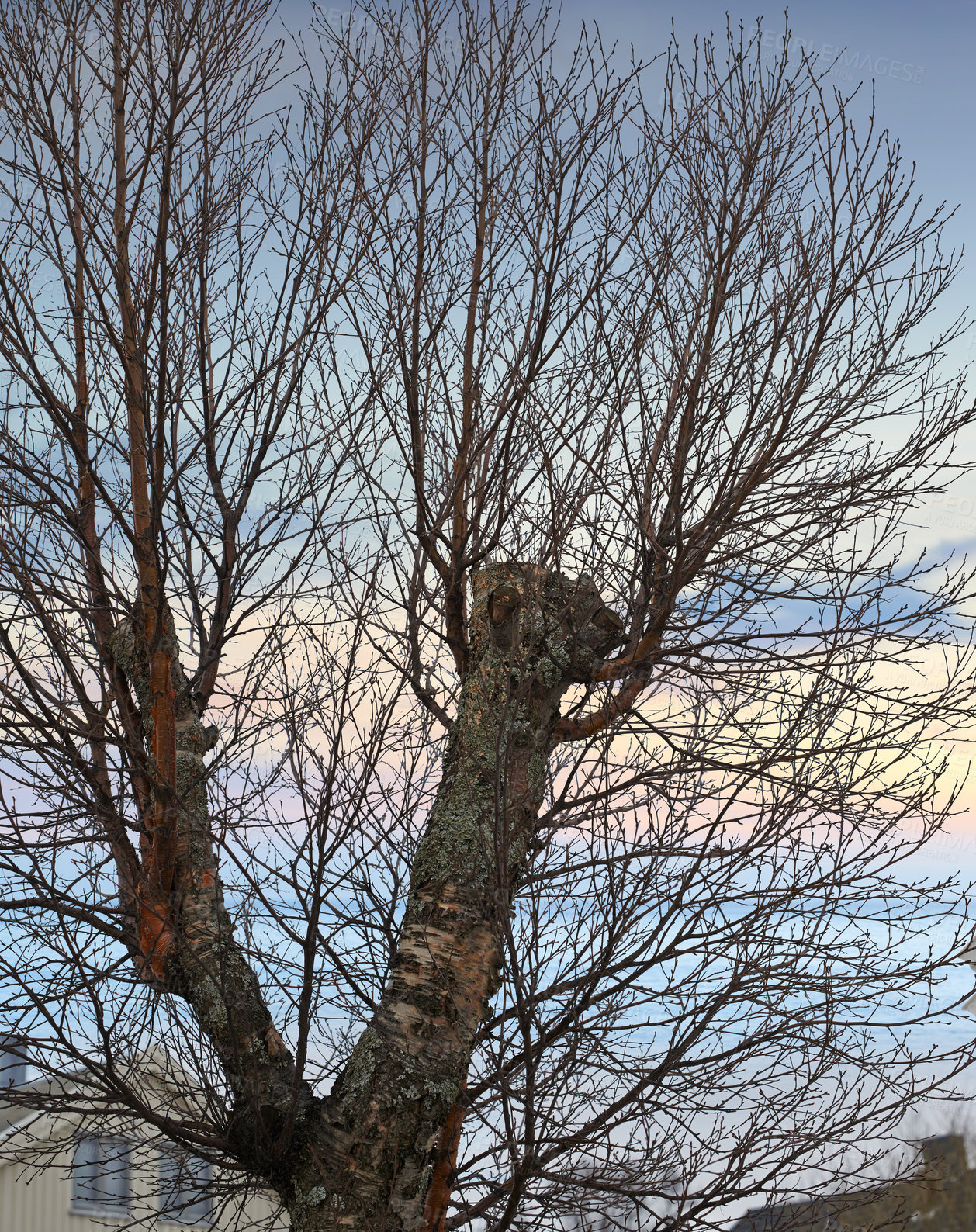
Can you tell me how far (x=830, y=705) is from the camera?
3787mm

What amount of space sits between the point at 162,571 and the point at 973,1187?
1169cm

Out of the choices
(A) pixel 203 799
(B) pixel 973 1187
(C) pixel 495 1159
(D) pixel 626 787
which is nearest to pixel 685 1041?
(D) pixel 626 787

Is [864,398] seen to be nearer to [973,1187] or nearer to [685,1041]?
[685,1041]

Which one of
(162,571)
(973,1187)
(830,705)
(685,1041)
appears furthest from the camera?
(973,1187)

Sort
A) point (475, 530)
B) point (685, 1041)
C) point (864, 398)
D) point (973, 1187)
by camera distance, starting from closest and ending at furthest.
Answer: point (685, 1041), point (475, 530), point (864, 398), point (973, 1187)

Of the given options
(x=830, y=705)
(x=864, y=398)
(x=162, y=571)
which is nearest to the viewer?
(x=830, y=705)

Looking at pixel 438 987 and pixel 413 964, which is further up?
pixel 413 964

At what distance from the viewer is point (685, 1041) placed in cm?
356

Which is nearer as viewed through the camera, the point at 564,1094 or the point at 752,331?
the point at 564,1094

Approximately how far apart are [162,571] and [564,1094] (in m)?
2.70

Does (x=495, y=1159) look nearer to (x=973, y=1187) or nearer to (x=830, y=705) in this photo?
(x=830, y=705)

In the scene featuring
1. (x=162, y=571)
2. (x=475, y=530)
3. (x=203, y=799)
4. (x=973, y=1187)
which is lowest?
(x=973, y=1187)

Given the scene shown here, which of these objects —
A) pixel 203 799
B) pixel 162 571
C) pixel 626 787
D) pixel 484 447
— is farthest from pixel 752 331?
pixel 203 799

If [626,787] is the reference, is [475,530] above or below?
above
